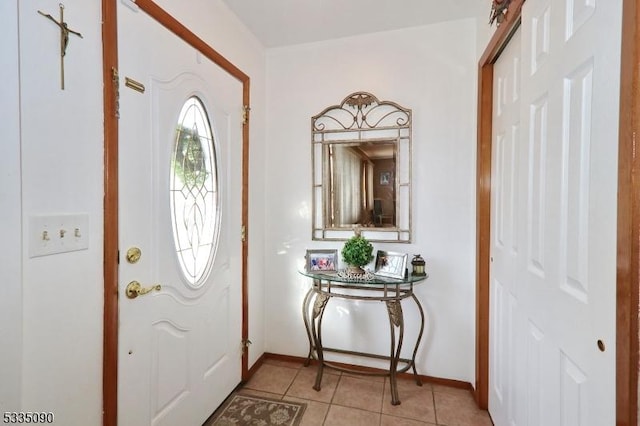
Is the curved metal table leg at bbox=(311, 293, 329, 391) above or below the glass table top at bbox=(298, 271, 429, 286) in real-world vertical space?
below

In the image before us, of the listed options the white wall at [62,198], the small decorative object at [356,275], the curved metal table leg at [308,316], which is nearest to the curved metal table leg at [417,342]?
the small decorative object at [356,275]

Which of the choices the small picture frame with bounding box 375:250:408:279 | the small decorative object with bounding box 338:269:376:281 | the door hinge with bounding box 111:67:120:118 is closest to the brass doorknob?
the door hinge with bounding box 111:67:120:118

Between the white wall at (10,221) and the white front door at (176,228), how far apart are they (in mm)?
356

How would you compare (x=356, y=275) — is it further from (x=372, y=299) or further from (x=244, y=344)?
(x=244, y=344)

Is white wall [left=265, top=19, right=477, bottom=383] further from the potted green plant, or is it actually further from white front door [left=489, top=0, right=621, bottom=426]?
white front door [left=489, top=0, right=621, bottom=426]

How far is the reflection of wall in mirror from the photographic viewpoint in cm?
219

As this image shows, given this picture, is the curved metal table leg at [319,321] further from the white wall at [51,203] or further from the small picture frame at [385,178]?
the white wall at [51,203]

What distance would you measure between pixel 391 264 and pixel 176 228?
1.38 m

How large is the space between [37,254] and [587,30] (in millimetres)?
1756

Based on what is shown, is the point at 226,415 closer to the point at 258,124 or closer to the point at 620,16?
the point at 258,124

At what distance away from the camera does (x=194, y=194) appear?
167 cm

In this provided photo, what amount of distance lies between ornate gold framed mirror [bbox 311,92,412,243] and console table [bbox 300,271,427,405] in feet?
1.19

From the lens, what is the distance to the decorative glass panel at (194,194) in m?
1.56

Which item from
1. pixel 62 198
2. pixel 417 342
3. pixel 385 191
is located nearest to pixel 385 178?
pixel 385 191
